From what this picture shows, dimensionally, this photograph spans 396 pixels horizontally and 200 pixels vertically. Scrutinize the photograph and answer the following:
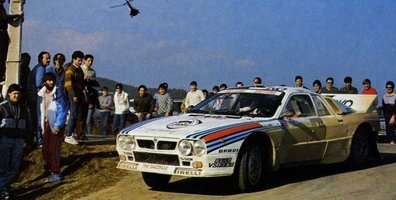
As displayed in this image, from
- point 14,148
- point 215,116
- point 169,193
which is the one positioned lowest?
point 169,193

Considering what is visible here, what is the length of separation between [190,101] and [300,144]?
6758 millimetres

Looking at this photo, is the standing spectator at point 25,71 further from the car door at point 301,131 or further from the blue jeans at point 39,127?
the car door at point 301,131

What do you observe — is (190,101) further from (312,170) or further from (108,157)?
(312,170)

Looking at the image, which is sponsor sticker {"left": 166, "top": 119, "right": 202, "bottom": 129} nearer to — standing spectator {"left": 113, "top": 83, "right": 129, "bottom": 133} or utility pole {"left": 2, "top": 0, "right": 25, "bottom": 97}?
utility pole {"left": 2, "top": 0, "right": 25, "bottom": 97}

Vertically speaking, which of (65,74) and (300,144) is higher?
(65,74)

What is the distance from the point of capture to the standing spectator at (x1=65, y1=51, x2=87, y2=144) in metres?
11.7

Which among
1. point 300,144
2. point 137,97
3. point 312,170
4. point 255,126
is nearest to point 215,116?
point 255,126

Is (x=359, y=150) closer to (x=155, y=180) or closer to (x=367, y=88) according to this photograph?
(x=155, y=180)

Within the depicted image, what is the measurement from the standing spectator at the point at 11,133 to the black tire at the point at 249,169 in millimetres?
3400

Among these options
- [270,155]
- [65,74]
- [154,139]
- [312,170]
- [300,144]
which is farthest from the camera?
[65,74]

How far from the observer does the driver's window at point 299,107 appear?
31.0 ft

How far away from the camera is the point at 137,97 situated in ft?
50.0

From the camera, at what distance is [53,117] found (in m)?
10.0

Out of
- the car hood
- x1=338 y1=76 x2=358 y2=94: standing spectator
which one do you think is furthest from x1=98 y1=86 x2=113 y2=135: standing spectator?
the car hood
